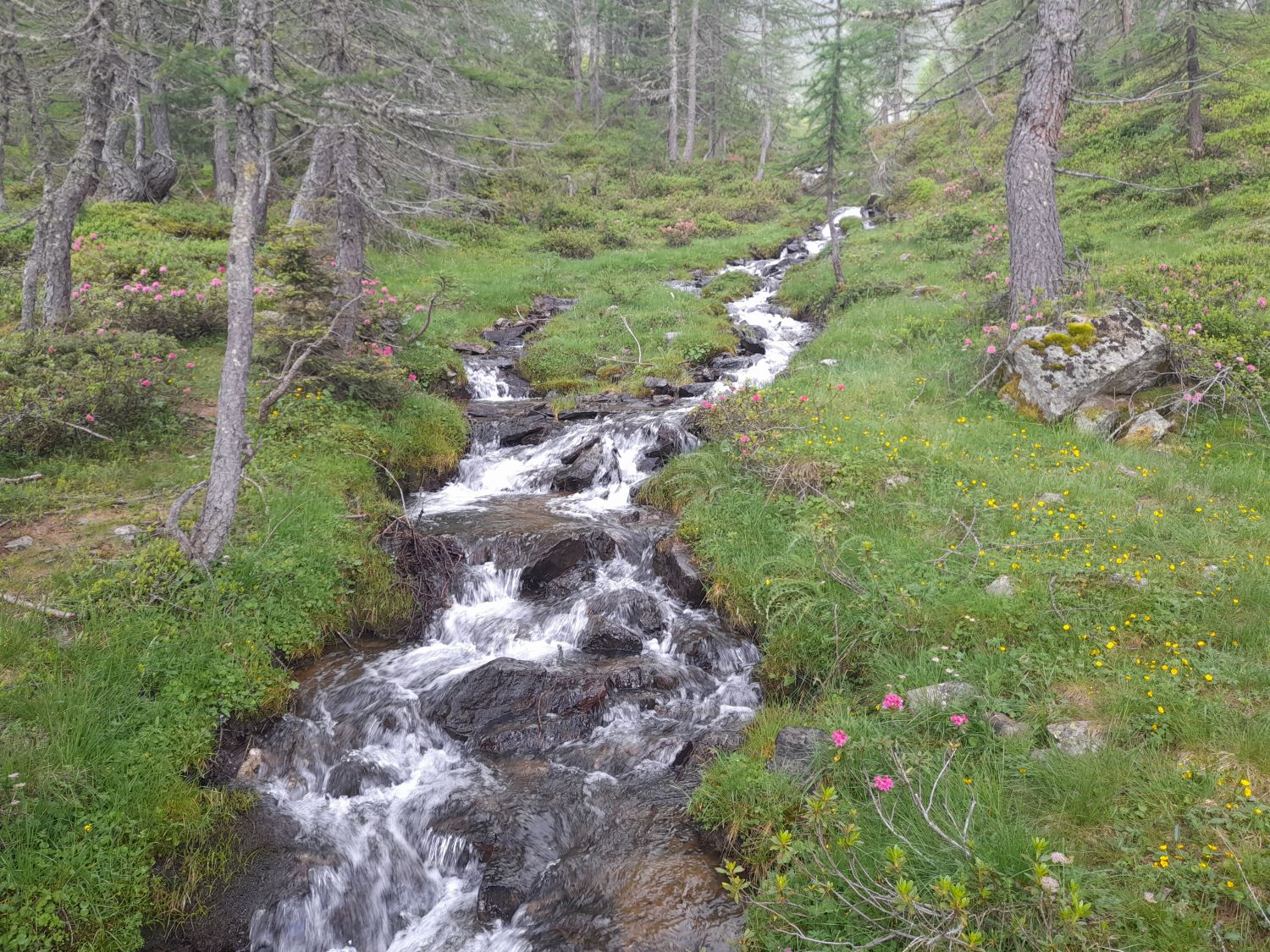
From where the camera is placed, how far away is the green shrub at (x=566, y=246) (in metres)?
23.4

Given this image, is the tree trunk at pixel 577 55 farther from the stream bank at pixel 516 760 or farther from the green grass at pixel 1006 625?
the stream bank at pixel 516 760

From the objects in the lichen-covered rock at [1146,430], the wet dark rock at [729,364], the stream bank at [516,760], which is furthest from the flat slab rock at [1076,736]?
the wet dark rock at [729,364]

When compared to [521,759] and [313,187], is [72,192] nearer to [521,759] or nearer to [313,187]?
[521,759]

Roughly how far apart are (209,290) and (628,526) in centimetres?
951

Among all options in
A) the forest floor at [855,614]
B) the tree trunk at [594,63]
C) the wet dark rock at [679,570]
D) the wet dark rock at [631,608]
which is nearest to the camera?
the forest floor at [855,614]

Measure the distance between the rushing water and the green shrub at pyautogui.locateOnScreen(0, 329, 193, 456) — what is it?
12.4 feet

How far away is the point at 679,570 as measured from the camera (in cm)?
754

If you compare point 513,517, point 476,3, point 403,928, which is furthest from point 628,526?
point 476,3

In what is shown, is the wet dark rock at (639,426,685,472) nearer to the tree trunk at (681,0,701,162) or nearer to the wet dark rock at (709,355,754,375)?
the wet dark rock at (709,355,754,375)

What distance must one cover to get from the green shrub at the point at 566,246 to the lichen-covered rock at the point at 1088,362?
1723cm

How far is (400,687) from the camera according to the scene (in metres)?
6.10

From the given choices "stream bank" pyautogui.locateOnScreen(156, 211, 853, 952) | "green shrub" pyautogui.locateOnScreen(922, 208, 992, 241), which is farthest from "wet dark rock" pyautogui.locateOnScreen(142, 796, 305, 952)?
"green shrub" pyautogui.locateOnScreen(922, 208, 992, 241)

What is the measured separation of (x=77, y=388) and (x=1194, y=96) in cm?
2491

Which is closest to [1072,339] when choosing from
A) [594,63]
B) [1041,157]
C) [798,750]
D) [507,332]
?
[1041,157]
